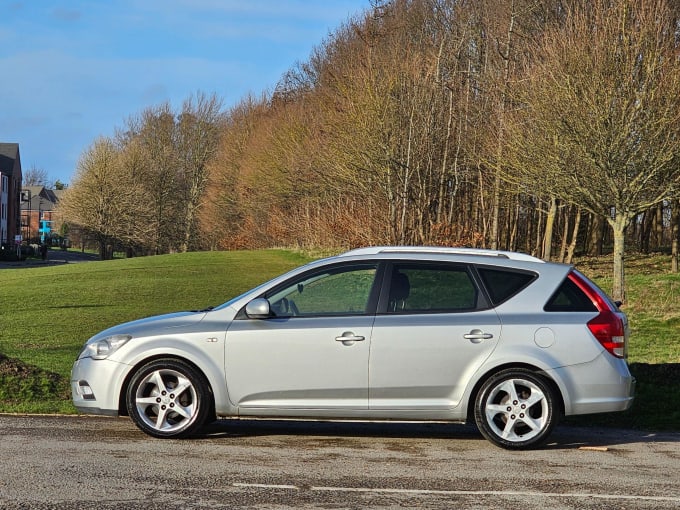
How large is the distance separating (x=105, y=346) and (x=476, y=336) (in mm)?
3099

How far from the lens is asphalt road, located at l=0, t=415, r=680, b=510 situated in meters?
5.97

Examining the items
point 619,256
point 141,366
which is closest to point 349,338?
point 141,366

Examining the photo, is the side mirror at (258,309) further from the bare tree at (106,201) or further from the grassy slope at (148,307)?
the bare tree at (106,201)

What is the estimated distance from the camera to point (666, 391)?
11102 millimetres

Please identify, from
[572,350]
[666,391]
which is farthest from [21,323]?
[572,350]

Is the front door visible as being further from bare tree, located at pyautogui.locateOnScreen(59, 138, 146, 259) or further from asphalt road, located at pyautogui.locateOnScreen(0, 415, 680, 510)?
bare tree, located at pyautogui.locateOnScreen(59, 138, 146, 259)

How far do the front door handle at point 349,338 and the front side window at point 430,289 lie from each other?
1.22 ft

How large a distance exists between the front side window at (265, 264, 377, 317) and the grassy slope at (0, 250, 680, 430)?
9.88 feet

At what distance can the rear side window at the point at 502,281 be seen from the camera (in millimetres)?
8242

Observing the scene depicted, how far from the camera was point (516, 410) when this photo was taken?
8008 mm

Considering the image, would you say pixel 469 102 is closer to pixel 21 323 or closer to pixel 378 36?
pixel 378 36

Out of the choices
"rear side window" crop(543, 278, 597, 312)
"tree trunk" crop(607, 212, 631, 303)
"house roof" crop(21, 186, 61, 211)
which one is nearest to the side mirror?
"rear side window" crop(543, 278, 597, 312)

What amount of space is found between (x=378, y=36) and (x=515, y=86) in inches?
646

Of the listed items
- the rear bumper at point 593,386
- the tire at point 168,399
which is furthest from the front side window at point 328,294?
the rear bumper at point 593,386
